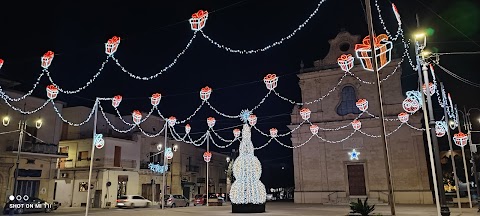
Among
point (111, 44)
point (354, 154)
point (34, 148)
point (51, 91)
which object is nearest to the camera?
point (111, 44)

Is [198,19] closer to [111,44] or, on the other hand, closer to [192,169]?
[111,44]

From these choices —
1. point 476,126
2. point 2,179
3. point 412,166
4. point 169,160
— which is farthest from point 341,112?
point 2,179

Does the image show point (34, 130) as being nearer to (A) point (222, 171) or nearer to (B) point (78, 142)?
(B) point (78, 142)

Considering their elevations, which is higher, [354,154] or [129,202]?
[354,154]

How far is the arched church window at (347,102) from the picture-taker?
3547 cm

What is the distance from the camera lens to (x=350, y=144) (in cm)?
3462

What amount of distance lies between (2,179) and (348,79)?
31753 mm

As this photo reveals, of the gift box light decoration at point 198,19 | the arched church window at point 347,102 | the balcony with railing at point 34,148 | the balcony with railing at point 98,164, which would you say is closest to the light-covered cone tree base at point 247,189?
the gift box light decoration at point 198,19

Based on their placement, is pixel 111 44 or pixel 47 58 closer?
pixel 111 44

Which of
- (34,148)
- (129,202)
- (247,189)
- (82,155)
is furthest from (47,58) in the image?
(82,155)

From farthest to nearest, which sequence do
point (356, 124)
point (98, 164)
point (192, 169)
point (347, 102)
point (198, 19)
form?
point (192, 169) < point (347, 102) < point (98, 164) < point (356, 124) < point (198, 19)

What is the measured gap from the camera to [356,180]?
1326 inches

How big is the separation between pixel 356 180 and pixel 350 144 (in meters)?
3.46

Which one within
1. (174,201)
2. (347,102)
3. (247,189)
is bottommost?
(174,201)
